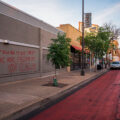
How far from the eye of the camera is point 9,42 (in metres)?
12.6

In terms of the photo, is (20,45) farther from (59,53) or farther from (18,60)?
(59,53)

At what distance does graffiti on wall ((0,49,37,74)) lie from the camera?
12367 millimetres

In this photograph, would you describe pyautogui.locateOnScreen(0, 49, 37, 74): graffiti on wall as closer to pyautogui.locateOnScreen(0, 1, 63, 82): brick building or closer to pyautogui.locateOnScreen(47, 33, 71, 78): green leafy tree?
pyautogui.locateOnScreen(0, 1, 63, 82): brick building

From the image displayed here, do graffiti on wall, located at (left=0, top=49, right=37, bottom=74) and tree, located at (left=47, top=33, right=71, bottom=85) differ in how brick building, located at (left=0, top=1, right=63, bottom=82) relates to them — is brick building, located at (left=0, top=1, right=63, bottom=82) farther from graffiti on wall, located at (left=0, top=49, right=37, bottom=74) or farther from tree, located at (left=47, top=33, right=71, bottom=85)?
tree, located at (left=47, top=33, right=71, bottom=85)

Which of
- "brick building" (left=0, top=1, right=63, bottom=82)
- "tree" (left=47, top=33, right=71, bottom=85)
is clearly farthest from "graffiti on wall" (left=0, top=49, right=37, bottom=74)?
"tree" (left=47, top=33, right=71, bottom=85)

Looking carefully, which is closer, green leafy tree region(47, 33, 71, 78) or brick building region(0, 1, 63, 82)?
green leafy tree region(47, 33, 71, 78)

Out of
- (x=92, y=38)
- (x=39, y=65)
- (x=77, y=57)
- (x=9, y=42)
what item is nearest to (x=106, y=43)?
(x=92, y=38)

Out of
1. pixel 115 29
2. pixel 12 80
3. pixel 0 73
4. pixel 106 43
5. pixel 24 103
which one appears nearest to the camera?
pixel 24 103

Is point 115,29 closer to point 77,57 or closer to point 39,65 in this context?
point 77,57

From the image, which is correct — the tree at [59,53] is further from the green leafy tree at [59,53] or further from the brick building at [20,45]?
the brick building at [20,45]

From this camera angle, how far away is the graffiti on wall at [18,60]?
12.4 m

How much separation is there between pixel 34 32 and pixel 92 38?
1057 centimetres

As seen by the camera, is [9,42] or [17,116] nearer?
[17,116]

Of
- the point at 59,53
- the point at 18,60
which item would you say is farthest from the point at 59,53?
the point at 18,60
